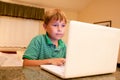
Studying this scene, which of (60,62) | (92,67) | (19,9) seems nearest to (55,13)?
(60,62)

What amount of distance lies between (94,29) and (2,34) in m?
3.83

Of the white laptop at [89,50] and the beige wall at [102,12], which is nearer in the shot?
the white laptop at [89,50]

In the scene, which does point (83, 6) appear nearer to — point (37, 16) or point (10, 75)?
point (37, 16)

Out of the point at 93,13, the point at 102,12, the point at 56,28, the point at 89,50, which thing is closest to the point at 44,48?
the point at 56,28

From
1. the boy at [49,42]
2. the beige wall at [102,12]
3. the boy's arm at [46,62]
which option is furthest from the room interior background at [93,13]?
the boy's arm at [46,62]

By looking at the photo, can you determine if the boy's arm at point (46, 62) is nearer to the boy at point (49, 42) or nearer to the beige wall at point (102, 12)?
the boy at point (49, 42)

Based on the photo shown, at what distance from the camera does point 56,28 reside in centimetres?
95

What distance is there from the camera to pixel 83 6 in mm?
4836

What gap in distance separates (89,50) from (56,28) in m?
0.35

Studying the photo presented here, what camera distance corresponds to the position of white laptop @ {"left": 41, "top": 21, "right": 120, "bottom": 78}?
0.58 m

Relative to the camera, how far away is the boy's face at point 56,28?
91cm

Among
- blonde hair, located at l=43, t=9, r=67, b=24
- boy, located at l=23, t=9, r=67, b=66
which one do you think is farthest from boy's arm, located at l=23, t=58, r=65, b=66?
blonde hair, located at l=43, t=9, r=67, b=24

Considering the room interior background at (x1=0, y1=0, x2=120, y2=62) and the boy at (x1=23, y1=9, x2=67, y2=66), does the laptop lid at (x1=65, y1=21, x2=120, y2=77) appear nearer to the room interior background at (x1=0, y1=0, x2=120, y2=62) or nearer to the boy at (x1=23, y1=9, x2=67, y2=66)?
the boy at (x1=23, y1=9, x2=67, y2=66)

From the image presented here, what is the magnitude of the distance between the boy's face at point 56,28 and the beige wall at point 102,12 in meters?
3.01
